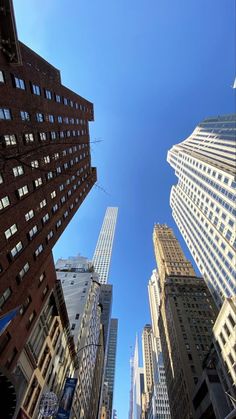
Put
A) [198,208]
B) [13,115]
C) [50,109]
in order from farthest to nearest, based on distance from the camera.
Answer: [198,208], [50,109], [13,115]

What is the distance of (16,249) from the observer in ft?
103

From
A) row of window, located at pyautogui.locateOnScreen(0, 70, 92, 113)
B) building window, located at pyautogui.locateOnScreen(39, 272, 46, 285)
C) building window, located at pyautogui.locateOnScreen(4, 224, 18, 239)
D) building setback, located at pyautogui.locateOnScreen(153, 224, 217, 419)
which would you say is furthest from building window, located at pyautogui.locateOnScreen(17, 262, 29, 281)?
building setback, located at pyautogui.locateOnScreen(153, 224, 217, 419)

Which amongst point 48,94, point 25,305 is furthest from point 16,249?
point 48,94

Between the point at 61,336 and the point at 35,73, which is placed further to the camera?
the point at 61,336

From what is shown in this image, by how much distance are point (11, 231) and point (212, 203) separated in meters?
83.2

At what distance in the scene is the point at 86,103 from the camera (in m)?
69.6

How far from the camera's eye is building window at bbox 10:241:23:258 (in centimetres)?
3027

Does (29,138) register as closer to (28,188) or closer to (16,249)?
(28,188)

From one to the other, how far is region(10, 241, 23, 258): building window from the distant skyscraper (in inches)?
2578

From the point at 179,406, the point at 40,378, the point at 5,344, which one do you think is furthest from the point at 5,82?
the point at 179,406

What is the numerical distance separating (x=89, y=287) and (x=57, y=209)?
46075 mm

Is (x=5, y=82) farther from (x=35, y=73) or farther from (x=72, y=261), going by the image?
(x=72, y=261)

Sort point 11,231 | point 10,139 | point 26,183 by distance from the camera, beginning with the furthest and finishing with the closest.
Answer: point 26,183, point 11,231, point 10,139

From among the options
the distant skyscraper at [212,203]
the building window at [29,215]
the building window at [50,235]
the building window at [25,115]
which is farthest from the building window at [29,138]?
the distant skyscraper at [212,203]
